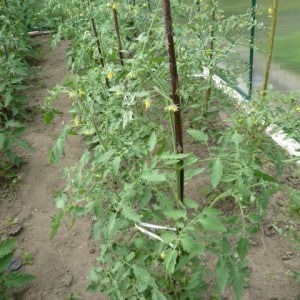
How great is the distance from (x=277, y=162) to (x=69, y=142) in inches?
77.5

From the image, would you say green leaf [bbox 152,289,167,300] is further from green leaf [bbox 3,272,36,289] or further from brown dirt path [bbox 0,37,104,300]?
green leaf [bbox 3,272,36,289]

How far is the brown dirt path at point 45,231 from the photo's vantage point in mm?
2225

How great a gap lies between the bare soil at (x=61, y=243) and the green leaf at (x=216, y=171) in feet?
2.34

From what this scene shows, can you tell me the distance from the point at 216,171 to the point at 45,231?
163 centimetres

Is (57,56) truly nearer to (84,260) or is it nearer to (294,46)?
(294,46)

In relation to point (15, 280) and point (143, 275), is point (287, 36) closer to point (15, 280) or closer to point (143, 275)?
point (143, 275)

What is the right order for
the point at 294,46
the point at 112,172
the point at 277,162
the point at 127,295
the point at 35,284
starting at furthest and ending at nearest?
the point at 294,46, the point at 35,284, the point at 277,162, the point at 127,295, the point at 112,172

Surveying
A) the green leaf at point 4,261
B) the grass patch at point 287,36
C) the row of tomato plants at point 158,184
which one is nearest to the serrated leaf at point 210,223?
the row of tomato plants at point 158,184

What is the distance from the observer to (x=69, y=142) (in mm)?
3377

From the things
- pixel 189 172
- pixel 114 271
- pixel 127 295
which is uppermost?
pixel 189 172

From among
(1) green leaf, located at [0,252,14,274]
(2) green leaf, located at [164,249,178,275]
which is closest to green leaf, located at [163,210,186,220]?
(2) green leaf, located at [164,249,178,275]

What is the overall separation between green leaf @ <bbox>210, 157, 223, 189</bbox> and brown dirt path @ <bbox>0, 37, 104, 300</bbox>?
2.26ft

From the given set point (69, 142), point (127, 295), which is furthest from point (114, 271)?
point (69, 142)

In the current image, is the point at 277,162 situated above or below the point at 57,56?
above
